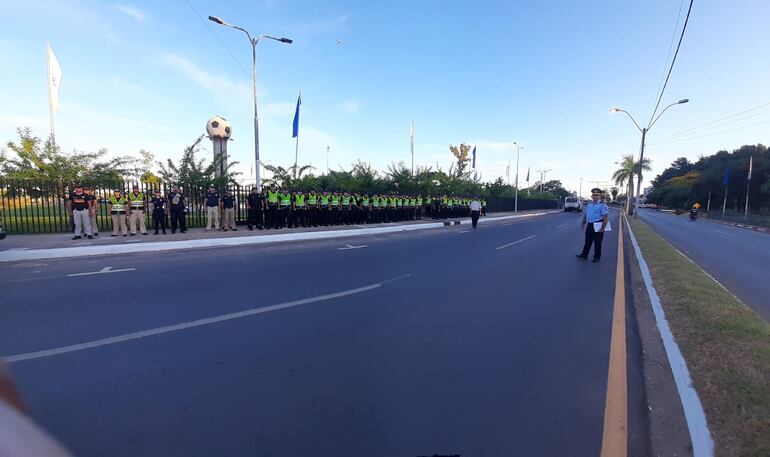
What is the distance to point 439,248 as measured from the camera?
12.1 meters

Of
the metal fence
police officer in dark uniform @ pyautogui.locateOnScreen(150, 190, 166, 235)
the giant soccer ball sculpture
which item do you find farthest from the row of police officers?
the giant soccer ball sculpture

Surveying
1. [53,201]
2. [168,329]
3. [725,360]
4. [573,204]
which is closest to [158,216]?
[53,201]

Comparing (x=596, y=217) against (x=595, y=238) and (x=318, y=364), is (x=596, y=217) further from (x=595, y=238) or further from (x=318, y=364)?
(x=318, y=364)

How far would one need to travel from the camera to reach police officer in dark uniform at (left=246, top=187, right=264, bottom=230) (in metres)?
17.0

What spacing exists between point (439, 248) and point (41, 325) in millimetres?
9291

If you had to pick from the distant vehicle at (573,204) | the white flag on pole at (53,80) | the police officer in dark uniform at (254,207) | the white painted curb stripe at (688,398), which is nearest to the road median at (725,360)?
the white painted curb stripe at (688,398)

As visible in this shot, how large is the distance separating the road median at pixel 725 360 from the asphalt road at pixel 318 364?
502 millimetres

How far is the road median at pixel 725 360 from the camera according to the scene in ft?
8.80

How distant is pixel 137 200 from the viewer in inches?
551

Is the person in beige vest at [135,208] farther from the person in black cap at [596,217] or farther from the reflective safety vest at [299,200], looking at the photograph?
the person in black cap at [596,217]

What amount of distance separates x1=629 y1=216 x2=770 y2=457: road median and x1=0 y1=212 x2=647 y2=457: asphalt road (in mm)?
502

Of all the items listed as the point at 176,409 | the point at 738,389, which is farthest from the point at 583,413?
the point at 176,409

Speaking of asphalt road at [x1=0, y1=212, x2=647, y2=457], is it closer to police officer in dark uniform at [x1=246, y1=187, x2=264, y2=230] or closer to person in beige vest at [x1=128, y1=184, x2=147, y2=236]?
person in beige vest at [x1=128, y1=184, x2=147, y2=236]

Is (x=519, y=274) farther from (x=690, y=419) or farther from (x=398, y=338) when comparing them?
(x=690, y=419)
